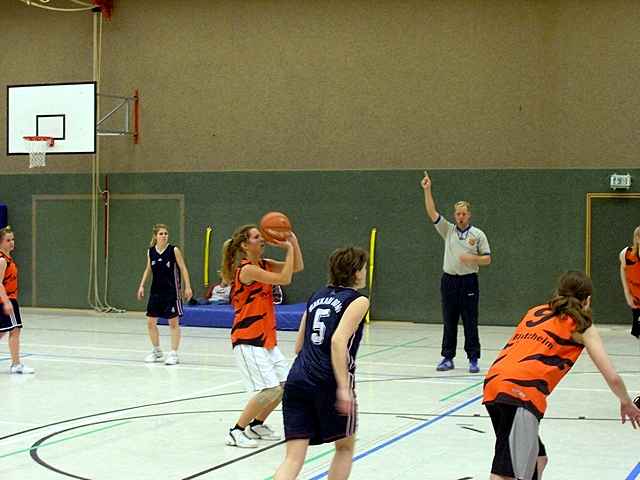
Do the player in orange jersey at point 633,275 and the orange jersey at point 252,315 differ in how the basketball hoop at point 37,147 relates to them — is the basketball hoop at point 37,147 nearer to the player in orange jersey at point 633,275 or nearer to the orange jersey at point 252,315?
the orange jersey at point 252,315

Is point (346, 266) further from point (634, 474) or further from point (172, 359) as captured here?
point (172, 359)

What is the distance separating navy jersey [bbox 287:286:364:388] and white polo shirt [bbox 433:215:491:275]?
224 inches

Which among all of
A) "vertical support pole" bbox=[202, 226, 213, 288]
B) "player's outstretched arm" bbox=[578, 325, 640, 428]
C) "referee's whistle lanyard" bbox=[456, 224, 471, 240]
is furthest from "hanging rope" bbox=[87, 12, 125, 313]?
"player's outstretched arm" bbox=[578, 325, 640, 428]

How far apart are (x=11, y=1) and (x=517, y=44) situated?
9434 mm

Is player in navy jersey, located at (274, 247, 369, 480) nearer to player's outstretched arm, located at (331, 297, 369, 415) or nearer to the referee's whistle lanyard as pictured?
player's outstretched arm, located at (331, 297, 369, 415)

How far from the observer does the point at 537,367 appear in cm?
481

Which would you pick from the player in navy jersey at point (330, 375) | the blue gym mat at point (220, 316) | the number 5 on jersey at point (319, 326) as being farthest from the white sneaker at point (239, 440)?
the blue gym mat at point (220, 316)

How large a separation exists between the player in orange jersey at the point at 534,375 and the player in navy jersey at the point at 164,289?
7186 millimetres

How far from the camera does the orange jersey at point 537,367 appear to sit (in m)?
4.78

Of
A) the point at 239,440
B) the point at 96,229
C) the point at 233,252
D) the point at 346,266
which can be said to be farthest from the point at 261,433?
the point at 96,229

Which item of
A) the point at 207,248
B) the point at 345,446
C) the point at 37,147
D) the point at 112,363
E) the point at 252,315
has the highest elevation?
the point at 37,147

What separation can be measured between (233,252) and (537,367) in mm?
2910

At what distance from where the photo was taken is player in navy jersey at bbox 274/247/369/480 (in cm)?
491

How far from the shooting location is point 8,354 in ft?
40.9
